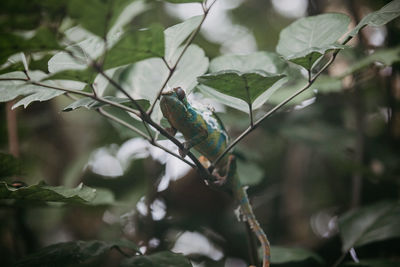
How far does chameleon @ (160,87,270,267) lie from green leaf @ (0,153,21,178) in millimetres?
497

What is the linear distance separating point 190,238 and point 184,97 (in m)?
1.38

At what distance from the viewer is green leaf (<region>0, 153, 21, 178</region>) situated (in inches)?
40.1

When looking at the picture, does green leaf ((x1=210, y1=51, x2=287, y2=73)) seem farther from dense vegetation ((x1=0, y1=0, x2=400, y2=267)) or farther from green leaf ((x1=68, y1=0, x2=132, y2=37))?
green leaf ((x1=68, y1=0, x2=132, y2=37))

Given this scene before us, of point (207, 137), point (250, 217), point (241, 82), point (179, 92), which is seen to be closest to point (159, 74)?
point (179, 92)

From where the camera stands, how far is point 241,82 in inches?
32.2

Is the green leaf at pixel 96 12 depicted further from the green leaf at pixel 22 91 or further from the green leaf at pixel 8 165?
the green leaf at pixel 8 165

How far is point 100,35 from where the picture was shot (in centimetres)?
67

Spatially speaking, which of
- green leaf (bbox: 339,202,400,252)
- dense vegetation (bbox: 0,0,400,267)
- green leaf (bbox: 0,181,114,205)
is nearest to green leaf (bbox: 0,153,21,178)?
dense vegetation (bbox: 0,0,400,267)

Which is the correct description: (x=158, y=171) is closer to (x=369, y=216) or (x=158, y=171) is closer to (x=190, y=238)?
(x=190, y=238)

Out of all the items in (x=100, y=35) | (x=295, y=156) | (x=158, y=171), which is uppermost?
(x=100, y=35)

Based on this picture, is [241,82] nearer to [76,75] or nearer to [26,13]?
[76,75]

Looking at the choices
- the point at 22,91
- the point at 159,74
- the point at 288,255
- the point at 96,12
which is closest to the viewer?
the point at 96,12

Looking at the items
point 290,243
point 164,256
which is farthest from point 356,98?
point 164,256

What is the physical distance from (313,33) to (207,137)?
1.54 feet
